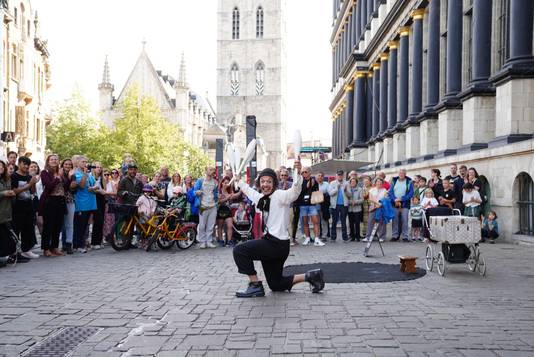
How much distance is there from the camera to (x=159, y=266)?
36.8 feet

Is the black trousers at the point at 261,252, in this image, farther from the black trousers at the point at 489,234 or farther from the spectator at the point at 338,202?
the spectator at the point at 338,202

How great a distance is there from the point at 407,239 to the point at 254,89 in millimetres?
95532

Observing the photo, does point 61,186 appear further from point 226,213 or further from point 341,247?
point 341,247

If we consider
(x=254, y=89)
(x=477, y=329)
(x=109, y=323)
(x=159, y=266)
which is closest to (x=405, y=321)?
(x=477, y=329)

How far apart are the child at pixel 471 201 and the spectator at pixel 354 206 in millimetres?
2950

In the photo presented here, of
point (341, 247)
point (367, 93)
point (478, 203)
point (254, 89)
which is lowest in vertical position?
point (341, 247)

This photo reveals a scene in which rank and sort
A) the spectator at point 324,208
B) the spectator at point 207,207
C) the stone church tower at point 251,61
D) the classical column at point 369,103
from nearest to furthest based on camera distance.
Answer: the spectator at point 207,207
the spectator at point 324,208
the classical column at point 369,103
the stone church tower at point 251,61

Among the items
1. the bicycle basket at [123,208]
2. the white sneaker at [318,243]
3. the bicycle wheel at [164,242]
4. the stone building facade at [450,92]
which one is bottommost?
the white sneaker at [318,243]

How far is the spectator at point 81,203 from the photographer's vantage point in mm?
13768

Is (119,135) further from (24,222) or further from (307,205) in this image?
(24,222)

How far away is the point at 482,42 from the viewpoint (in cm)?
1814

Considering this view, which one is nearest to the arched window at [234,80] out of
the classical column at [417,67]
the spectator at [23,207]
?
the classical column at [417,67]

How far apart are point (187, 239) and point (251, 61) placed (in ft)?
321

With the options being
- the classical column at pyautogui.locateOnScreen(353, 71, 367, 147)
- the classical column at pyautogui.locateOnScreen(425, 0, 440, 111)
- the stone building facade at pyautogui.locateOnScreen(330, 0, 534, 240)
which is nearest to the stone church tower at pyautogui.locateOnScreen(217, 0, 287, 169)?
→ the stone building facade at pyautogui.locateOnScreen(330, 0, 534, 240)
